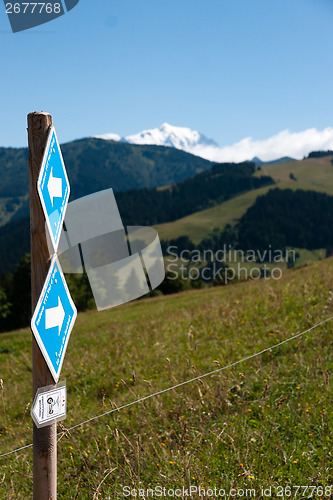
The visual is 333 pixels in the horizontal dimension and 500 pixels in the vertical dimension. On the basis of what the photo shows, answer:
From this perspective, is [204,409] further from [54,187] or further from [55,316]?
[54,187]

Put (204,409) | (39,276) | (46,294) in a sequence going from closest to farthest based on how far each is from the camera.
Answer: (46,294)
(39,276)
(204,409)

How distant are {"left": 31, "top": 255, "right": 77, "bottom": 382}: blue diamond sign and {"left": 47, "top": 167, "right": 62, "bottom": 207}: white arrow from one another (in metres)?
0.44

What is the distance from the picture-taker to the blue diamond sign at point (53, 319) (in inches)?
100

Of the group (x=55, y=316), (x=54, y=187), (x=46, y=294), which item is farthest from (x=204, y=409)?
(x=54, y=187)

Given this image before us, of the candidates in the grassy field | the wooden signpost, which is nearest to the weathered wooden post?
the wooden signpost

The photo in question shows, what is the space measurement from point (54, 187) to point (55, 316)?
906 mm

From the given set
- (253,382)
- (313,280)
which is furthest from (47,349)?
(313,280)

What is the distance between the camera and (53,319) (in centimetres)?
267

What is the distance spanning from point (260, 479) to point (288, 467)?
427mm

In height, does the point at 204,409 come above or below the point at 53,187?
below

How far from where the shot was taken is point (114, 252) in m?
19.3

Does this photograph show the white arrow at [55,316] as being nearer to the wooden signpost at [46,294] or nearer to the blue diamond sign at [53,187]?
the wooden signpost at [46,294]

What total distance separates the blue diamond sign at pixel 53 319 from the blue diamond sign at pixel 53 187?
0.77ft

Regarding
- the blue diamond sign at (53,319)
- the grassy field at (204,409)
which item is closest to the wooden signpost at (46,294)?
the blue diamond sign at (53,319)
